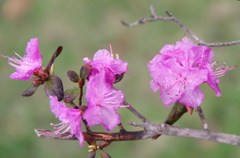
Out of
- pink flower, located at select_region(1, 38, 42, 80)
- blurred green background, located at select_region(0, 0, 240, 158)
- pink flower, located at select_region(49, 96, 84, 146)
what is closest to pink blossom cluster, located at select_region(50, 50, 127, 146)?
pink flower, located at select_region(49, 96, 84, 146)

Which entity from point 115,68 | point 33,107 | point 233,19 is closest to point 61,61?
point 33,107

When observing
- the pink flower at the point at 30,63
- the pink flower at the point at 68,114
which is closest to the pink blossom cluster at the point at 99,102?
the pink flower at the point at 68,114

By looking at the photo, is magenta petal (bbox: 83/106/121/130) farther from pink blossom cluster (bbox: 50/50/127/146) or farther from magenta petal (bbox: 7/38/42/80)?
magenta petal (bbox: 7/38/42/80)

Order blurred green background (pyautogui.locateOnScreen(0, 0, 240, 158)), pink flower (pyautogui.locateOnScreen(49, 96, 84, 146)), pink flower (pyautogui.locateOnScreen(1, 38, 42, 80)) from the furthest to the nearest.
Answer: blurred green background (pyautogui.locateOnScreen(0, 0, 240, 158)) < pink flower (pyautogui.locateOnScreen(1, 38, 42, 80)) < pink flower (pyautogui.locateOnScreen(49, 96, 84, 146))

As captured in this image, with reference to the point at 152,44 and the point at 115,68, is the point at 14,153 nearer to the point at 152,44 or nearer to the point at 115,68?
the point at 152,44

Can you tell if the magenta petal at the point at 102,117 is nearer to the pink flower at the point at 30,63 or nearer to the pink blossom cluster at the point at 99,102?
the pink blossom cluster at the point at 99,102
